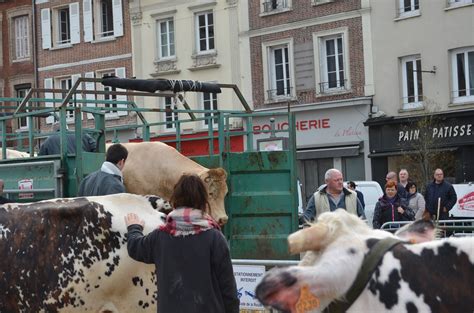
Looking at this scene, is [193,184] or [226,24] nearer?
[193,184]

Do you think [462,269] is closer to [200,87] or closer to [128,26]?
[200,87]

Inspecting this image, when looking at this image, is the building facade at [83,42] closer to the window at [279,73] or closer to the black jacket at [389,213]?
the window at [279,73]

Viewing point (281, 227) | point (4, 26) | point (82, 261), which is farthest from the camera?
point (4, 26)


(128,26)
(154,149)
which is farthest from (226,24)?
(154,149)

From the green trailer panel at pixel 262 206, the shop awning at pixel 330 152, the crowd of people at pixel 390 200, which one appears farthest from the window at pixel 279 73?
the green trailer panel at pixel 262 206

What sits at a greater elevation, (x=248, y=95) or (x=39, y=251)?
(x=248, y=95)

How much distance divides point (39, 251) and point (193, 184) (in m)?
1.50

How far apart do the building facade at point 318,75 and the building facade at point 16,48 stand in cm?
1189

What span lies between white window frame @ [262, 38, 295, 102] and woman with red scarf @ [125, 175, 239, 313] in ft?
88.4

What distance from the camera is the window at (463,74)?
27.8m

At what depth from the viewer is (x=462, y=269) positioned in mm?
2715

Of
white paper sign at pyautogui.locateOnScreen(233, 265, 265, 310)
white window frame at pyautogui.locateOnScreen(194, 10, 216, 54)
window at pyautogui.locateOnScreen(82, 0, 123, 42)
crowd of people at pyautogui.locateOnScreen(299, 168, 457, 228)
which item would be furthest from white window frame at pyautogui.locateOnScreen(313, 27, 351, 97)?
white paper sign at pyautogui.locateOnScreen(233, 265, 265, 310)

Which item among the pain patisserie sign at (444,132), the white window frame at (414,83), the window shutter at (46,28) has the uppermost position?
the window shutter at (46,28)

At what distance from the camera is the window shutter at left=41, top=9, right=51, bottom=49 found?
38.6 metres
